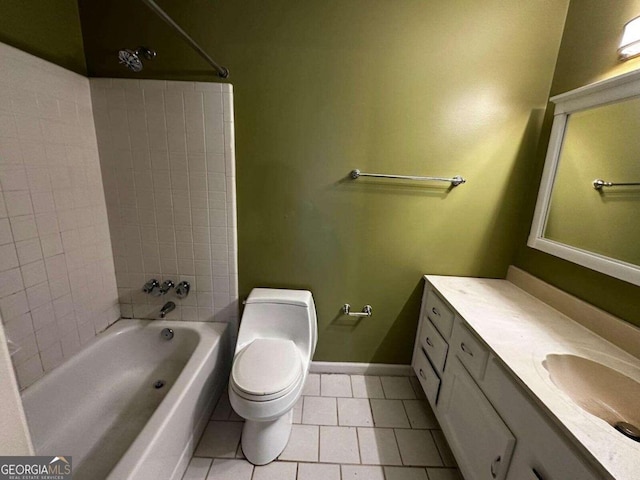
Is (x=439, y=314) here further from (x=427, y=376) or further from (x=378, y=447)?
(x=378, y=447)

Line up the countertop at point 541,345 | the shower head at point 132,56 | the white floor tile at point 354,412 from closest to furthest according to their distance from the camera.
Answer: the countertop at point 541,345 → the shower head at point 132,56 → the white floor tile at point 354,412

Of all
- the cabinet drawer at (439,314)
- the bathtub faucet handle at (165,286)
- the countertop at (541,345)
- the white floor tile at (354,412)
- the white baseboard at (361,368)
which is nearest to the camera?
the countertop at (541,345)

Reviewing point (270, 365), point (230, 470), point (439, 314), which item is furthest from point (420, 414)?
point (230, 470)

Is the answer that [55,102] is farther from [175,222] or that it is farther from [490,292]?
[490,292]

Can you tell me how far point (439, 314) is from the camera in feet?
4.96

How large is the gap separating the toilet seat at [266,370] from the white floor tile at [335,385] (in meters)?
0.42

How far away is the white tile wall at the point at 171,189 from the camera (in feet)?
4.93

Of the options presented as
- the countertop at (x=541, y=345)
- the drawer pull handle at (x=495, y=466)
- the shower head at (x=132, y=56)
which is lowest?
the drawer pull handle at (x=495, y=466)

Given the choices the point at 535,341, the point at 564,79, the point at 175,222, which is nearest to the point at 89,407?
the point at 175,222

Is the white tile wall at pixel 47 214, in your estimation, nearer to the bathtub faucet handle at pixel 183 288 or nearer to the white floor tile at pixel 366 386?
the bathtub faucet handle at pixel 183 288

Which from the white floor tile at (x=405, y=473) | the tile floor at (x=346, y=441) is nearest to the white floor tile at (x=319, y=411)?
the tile floor at (x=346, y=441)

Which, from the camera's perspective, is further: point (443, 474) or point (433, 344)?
point (433, 344)

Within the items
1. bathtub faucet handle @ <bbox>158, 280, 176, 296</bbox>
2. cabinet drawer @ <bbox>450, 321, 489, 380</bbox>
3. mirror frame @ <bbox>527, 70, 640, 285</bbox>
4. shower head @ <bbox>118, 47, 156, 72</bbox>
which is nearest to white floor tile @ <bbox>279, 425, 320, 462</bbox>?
cabinet drawer @ <bbox>450, 321, 489, 380</bbox>

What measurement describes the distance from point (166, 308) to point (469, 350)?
1730 mm
